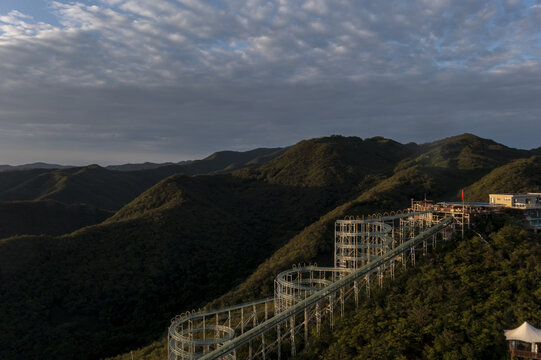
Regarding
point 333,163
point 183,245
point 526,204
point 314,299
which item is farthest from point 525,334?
point 333,163

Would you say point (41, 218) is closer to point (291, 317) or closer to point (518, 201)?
point (291, 317)

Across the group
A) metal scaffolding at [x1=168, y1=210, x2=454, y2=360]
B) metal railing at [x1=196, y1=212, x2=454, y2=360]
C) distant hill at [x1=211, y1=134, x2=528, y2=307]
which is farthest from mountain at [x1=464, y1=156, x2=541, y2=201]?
metal railing at [x1=196, y1=212, x2=454, y2=360]

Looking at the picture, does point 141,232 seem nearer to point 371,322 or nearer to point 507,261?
point 371,322

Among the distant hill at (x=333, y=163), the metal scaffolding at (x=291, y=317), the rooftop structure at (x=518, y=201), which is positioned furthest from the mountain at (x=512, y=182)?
the distant hill at (x=333, y=163)

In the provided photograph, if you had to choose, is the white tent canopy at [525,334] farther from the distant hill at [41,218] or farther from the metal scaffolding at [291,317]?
the distant hill at [41,218]

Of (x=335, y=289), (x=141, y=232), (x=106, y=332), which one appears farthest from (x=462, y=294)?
(x=141, y=232)
